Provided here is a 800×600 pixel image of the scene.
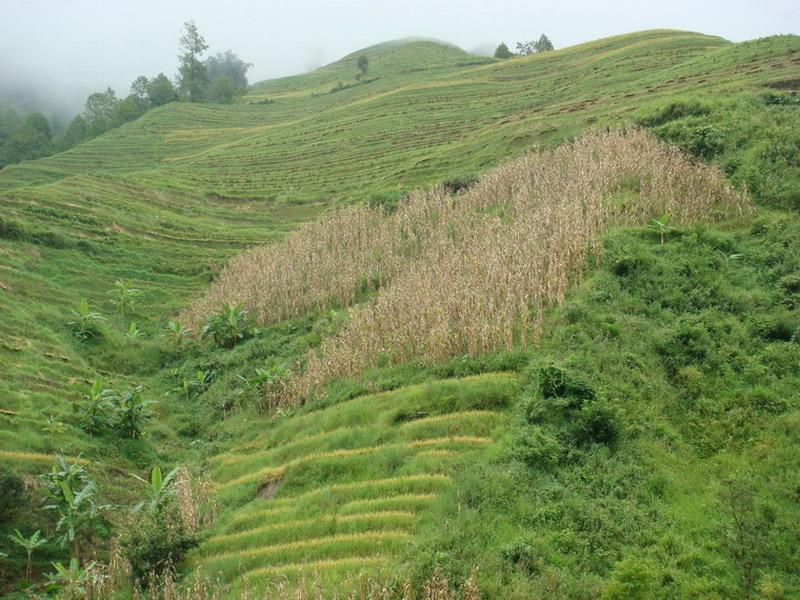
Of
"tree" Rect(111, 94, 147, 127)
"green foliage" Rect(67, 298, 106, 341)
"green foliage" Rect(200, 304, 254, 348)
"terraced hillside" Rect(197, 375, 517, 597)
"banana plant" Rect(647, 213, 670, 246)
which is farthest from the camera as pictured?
"tree" Rect(111, 94, 147, 127)

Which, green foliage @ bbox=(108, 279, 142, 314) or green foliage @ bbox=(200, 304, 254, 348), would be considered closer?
green foliage @ bbox=(200, 304, 254, 348)

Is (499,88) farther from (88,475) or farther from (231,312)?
(88,475)

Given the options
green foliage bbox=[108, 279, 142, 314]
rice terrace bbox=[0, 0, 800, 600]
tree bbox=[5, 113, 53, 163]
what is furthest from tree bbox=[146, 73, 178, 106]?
green foliage bbox=[108, 279, 142, 314]

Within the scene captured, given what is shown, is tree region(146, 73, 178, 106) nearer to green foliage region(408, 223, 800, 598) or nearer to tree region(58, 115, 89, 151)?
tree region(58, 115, 89, 151)

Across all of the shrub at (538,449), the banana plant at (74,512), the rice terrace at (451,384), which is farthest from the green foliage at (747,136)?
the banana plant at (74,512)

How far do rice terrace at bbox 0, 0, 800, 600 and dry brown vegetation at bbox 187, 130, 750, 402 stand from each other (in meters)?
0.11

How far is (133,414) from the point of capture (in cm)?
1531

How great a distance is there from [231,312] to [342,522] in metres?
13.3

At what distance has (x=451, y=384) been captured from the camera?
12875 mm

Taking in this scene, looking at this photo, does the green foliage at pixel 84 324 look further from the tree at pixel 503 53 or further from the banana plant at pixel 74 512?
the tree at pixel 503 53

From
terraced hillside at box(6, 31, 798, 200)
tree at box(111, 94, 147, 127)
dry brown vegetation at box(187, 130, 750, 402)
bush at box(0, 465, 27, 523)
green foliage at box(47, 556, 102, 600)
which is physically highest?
tree at box(111, 94, 147, 127)

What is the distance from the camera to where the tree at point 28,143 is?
79125 mm

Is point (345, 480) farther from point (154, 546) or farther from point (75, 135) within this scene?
point (75, 135)

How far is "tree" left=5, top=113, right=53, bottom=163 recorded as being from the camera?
7912 centimetres
